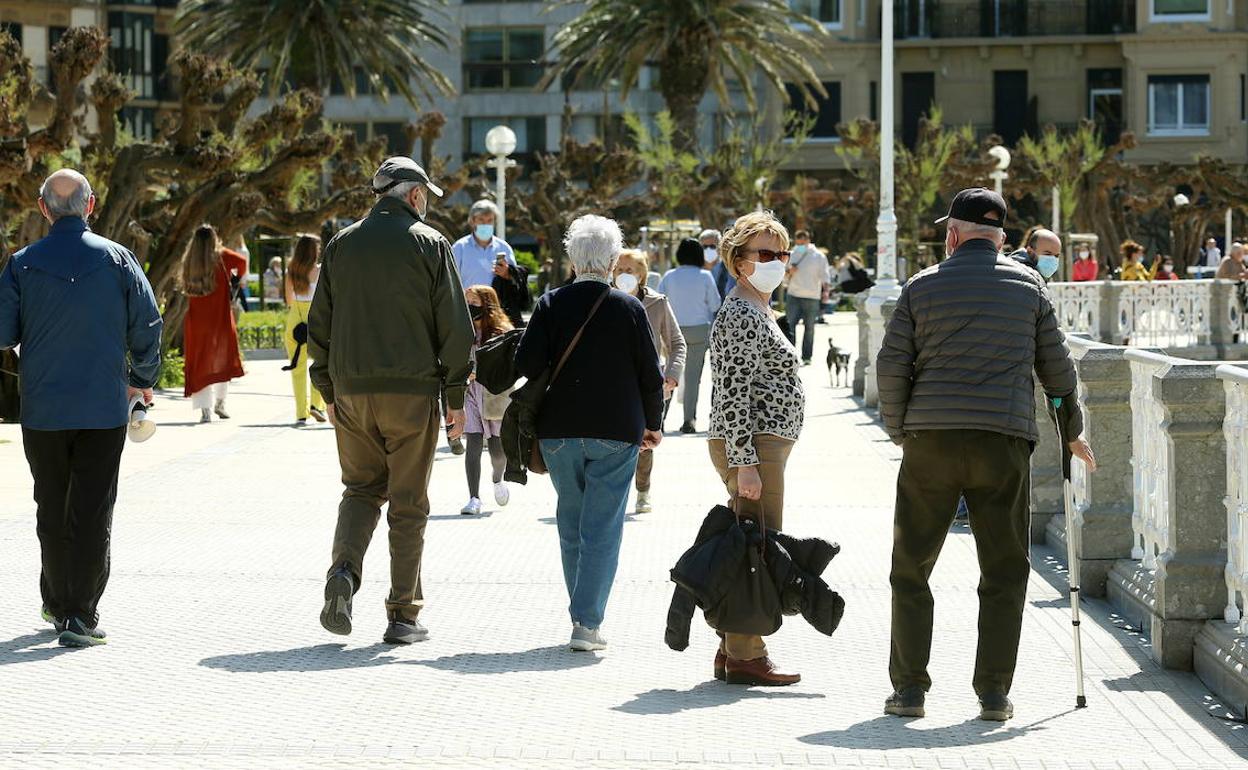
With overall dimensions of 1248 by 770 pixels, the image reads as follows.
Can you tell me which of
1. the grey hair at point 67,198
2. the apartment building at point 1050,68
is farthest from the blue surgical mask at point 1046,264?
the apartment building at point 1050,68

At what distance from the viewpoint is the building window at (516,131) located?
75000mm

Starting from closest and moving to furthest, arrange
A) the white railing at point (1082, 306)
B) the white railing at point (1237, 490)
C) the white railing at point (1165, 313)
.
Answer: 1. the white railing at point (1237, 490)
2. the white railing at point (1082, 306)
3. the white railing at point (1165, 313)

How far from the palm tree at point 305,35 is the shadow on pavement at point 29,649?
3419 centimetres

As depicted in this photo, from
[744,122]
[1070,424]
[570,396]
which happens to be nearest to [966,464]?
[1070,424]

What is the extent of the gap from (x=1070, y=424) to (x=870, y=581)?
295cm

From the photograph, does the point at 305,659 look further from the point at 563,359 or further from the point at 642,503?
the point at 642,503

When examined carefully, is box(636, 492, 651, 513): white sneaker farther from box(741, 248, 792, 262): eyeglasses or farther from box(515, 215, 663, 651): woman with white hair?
box(741, 248, 792, 262): eyeglasses

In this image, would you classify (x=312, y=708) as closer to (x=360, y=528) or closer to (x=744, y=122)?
(x=360, y=528)

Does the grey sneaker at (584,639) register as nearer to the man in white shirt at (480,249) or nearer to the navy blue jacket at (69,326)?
the navy blue jacket at (69,326)

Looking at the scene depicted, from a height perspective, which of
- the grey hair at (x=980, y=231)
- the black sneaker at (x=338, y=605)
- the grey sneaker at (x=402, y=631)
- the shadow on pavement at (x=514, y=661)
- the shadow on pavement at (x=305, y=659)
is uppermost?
the grey hair at (x=980, y=231)

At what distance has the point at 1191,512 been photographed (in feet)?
24.8

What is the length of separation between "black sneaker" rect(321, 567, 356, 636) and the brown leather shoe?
1.48 meters

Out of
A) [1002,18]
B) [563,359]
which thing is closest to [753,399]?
[563,359]

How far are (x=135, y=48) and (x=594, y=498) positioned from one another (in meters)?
71.0
